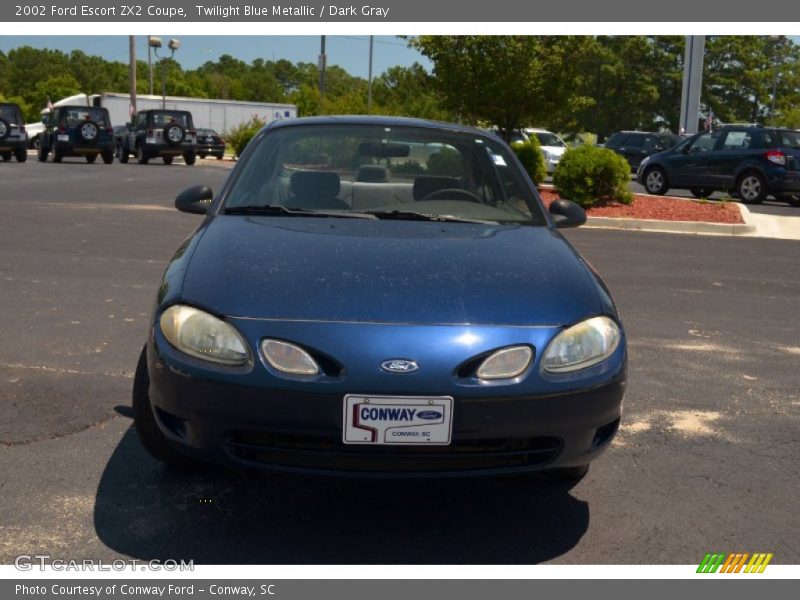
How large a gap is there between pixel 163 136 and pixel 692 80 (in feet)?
53.2

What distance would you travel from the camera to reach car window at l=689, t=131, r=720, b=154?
19.8 m

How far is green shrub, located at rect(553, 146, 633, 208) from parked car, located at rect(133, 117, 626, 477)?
12.0 metres

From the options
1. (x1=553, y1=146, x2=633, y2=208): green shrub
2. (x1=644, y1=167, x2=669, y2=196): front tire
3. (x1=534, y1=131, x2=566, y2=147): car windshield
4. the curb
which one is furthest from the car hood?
(x1=534, y1=131, x2=566, y2=147): car windshield

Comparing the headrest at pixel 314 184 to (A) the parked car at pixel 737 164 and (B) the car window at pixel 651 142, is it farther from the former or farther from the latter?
(B) the car window at pixel 651 142

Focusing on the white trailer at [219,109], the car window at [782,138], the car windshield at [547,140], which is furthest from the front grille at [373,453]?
the white trailer at [219,109]

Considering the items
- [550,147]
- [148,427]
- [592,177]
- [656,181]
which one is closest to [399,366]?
[148,427]

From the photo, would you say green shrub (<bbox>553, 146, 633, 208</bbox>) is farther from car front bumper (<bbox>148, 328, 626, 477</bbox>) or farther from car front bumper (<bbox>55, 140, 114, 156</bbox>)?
car front bumper (<bbox>55, 140, 114, 156</bbox>)

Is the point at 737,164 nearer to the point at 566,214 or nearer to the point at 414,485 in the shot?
the point at 566,214

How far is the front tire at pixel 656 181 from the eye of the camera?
2045 cm

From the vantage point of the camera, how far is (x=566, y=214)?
486cm

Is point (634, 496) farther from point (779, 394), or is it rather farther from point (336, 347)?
point (779, 394)

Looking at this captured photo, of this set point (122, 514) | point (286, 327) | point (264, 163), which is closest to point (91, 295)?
point (264, 163)

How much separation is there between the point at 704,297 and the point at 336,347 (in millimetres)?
6006

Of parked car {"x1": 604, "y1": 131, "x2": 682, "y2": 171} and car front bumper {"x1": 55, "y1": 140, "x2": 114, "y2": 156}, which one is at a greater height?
parked car {"x1": 604, "y1": 131, "x2": 682, "y2": 171}
